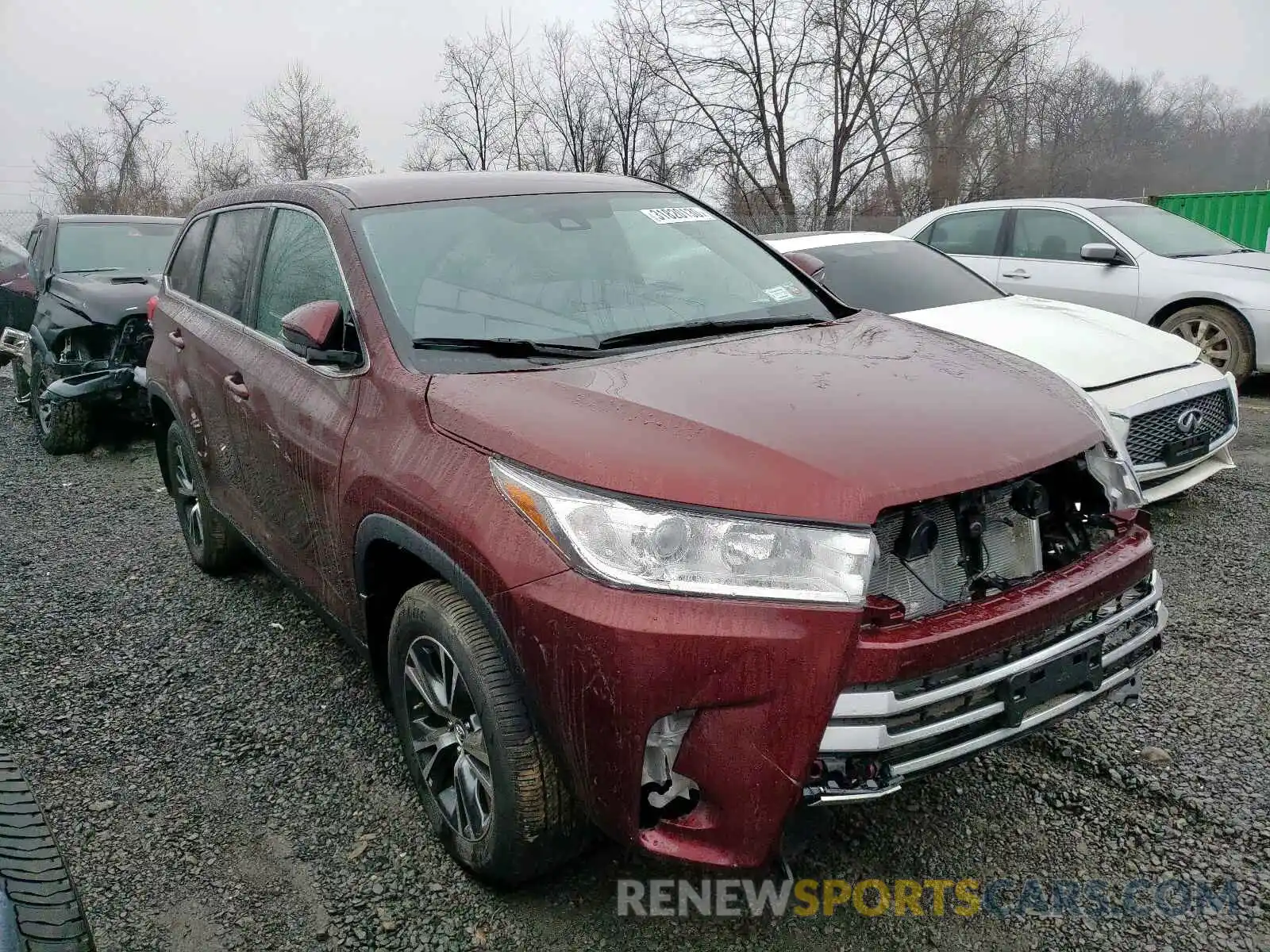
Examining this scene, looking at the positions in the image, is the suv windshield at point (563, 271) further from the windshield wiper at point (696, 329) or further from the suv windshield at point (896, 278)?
the suv windshield at point (896, 278)

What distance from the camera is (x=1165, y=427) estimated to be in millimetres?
4352

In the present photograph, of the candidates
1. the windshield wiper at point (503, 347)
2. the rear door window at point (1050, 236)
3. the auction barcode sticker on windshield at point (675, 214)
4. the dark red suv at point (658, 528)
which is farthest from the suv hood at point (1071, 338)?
the rear door window at point (1050, 236)

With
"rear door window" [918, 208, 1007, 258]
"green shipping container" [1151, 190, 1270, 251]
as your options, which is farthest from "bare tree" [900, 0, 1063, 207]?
"rear door window" [918, 208, 1007, 258]

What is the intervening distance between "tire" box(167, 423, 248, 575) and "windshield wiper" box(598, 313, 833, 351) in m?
2.19

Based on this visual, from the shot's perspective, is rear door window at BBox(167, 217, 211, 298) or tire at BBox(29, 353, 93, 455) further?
tire at BBox(29, 353, 93, 455)

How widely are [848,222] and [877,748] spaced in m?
24.7

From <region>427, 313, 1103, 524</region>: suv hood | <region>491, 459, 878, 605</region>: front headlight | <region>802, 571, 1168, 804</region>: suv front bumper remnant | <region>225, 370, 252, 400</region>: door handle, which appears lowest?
<region>802, 571, 1168, 804</region>: suv front bumper remnant

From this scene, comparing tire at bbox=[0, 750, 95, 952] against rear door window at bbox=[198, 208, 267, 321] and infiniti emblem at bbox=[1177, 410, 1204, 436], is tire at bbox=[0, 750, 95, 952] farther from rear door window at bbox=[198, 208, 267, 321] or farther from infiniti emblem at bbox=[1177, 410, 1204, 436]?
infiniti emblem at bbox=[1177, 410, 1204, 436]

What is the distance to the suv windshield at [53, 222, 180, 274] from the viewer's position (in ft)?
27.3

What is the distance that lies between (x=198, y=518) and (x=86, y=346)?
422 cm

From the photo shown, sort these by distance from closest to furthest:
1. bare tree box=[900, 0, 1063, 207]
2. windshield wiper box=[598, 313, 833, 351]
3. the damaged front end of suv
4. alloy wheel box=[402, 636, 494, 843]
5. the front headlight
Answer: the front headlight, alloy wheel box=[402, 636, 494, 843], windshield wiper box=[598, 313, 833, 351], the damaged front end of suv, bare tree box=[900, 0, 1063, 207]

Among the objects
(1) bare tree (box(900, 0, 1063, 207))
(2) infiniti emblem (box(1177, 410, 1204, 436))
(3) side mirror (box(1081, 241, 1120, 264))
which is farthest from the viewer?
(1) bare tree (box(900, 0, 1063, 207))

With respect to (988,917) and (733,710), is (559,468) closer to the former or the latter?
(733,710)

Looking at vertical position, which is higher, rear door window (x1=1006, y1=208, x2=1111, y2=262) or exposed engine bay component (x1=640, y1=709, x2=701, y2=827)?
rear door window (x1=1006, y1=208, x2=1111, y2=262)
